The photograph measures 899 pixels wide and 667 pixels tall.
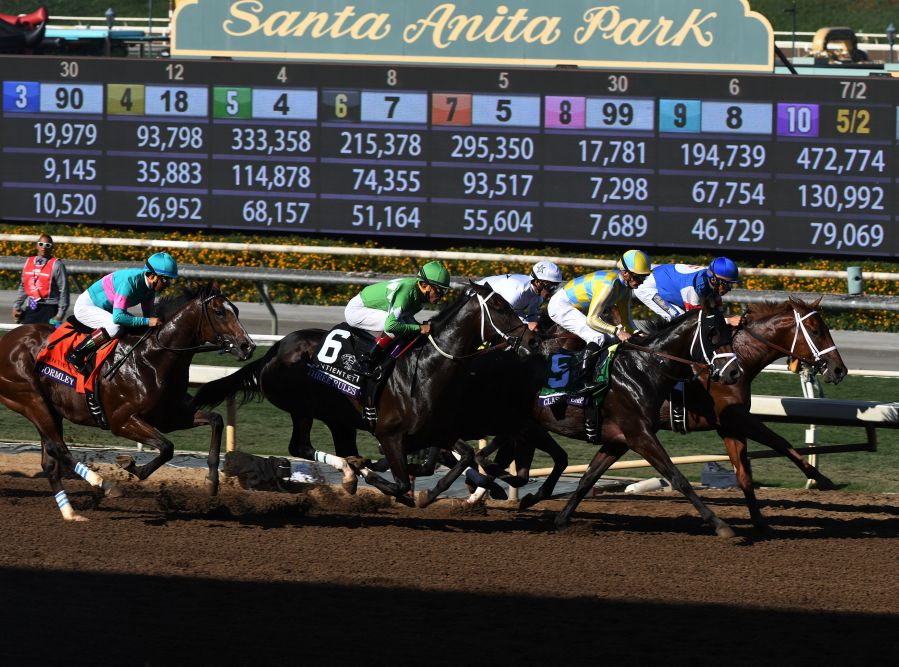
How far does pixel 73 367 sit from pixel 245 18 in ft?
25.0

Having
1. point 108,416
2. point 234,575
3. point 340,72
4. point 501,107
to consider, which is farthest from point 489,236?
point 234,575

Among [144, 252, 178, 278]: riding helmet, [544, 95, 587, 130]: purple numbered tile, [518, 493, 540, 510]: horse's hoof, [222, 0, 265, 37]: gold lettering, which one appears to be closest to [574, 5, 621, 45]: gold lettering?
[544, 95, 587, 130]: purple numbered tile

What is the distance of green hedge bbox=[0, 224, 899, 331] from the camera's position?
542 inches

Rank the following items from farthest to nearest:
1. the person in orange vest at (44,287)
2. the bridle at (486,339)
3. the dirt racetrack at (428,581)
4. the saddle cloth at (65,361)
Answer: the person in orange vest at (44,287)
the saddle cloth at (65,361)
the bridle at (486,339)
the dirt racetrack at (428,581)

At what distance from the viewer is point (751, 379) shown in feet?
26.0

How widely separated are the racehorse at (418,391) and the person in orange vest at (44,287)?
124 inches

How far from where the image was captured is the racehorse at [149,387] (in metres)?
7.48

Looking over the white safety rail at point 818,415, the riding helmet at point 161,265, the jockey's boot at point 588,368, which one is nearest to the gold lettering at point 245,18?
the white safety rail at point 818,415

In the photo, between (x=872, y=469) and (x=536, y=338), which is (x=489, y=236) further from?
(x=536, y=338)

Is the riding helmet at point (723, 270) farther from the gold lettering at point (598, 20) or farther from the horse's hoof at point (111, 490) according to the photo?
the gold lettering at point (598, 20)

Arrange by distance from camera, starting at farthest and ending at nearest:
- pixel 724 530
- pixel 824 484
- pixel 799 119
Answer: pixel 799 119, pixel 824 484, pixel 724 530

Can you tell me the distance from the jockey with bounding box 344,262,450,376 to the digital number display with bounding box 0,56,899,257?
572cm

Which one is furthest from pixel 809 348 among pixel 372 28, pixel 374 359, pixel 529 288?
pixel 372 28

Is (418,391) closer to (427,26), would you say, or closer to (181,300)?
(181,300)
